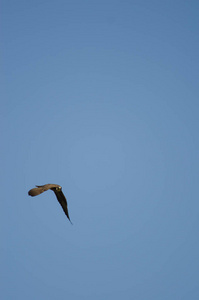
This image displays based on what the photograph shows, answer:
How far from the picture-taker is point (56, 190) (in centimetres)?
1550

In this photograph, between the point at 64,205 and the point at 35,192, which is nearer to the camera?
the point at 35,192

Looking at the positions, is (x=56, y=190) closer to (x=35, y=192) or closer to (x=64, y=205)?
(x=64, y=205)

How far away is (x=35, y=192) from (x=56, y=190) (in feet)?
10.1

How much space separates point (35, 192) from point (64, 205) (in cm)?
364

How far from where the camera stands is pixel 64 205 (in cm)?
1582

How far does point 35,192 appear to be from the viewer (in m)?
12.5

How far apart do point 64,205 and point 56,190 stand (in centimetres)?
95

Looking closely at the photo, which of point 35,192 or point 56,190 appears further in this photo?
→ point 56,190

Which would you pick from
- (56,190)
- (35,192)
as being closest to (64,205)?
(56,190)

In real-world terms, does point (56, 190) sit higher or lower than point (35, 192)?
higher
